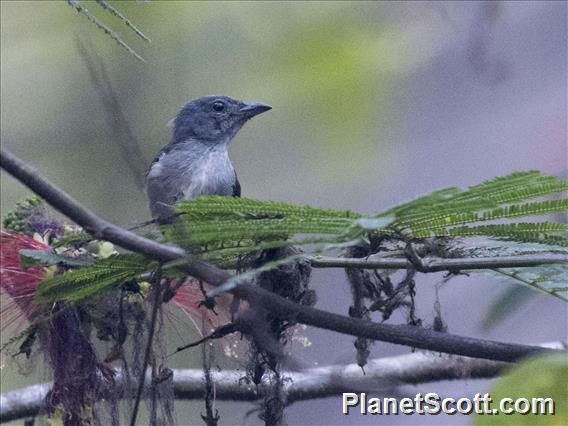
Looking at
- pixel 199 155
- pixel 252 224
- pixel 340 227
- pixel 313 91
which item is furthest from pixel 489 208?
pixel 313 91

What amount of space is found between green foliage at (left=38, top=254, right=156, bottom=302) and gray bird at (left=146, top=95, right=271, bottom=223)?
905mm

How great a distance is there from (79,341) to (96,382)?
0.10 m

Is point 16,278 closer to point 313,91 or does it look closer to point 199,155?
point 199,155

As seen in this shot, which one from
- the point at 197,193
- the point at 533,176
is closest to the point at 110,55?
the point at 197,193

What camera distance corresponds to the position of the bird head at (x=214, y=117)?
325cm

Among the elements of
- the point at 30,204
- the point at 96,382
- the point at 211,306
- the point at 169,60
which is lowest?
the point at 96,382

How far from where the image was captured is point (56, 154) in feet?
14.5

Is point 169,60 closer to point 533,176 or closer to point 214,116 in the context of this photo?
point 214,116

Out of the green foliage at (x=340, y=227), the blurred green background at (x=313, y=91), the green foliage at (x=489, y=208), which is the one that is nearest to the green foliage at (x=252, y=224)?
the green foliage at (x=340, y=227)

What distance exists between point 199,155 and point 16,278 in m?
1.18

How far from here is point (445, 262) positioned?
1508mm

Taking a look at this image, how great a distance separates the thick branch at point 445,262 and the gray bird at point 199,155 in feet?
3.15

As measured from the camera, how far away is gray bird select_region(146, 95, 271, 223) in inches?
112

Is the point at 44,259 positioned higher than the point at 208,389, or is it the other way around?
the point at 44,259
